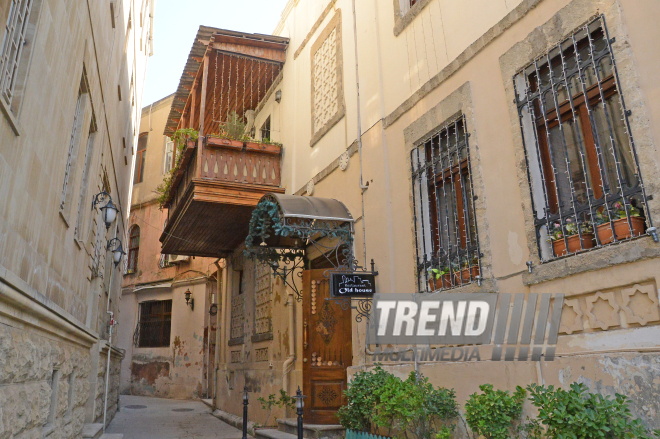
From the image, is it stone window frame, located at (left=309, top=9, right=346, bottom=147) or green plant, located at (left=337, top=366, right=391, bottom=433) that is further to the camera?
stone window frame, located at (left=309, top=9, right=346, bottom=147)

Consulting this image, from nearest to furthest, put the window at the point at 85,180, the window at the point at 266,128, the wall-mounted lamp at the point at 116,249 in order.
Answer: the window at the point at 85,180 < the wall-mounted lamp at the point at 116,249 < the window at the point at 266,128

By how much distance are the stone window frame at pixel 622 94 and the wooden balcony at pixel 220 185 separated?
638 cm

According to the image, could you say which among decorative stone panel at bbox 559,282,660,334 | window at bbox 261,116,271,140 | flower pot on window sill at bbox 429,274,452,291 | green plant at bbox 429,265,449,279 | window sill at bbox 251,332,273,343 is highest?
window at bbox 261,116,271,140

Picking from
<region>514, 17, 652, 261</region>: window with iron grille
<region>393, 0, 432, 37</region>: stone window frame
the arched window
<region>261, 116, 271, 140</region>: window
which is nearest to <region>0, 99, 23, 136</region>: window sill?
<region>514, 17, 652, 261</region>: window with iron grille

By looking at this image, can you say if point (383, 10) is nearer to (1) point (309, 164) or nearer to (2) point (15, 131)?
(1) point (309, 164)

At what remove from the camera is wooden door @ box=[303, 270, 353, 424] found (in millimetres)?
8742

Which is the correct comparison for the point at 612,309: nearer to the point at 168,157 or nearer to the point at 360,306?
the point at 360,306

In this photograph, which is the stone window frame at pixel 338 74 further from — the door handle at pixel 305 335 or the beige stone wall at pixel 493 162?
the door handle at pixel 305 335

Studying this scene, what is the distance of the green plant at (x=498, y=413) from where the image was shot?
415 centimetres

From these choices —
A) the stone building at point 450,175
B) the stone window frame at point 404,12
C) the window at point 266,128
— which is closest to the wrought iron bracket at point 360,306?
the stone building at point 450,175

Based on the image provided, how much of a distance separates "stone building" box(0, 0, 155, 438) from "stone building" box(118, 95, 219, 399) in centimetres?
1004

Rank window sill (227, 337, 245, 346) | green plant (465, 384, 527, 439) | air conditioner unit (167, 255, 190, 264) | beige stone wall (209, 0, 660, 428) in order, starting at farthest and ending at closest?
air conditioner unit (167, 255, 190, 264)
window sill (227, 337, 245, 346)
green plant (465, 384, 527, 439)
beige stone wall (209, 0, 660, 428)

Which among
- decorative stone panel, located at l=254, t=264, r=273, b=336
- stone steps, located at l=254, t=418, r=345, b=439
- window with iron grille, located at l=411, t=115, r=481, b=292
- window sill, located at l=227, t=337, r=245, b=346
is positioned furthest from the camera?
window sill, located at l=227, t=337, r=245, b=346

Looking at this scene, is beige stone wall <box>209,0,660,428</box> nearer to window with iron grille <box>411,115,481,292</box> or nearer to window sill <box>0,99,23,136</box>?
window with iron grille <box>411,115,481,292</box>
